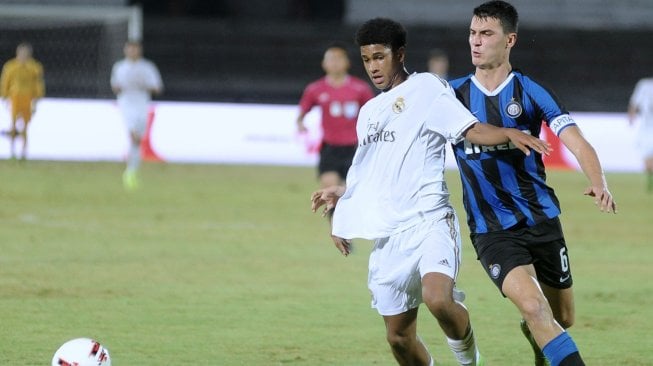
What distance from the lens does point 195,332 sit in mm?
8617

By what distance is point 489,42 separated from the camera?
660 centimetres

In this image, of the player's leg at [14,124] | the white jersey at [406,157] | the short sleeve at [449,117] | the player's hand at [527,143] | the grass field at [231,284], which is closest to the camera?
the player's hand at [527,143]

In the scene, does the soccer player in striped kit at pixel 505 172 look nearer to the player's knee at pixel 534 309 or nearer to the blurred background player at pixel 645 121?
the player's knee at pixel 534 309

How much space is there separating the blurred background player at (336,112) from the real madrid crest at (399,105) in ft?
25.6

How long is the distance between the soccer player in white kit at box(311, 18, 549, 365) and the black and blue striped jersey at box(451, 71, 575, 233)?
221 millimetres

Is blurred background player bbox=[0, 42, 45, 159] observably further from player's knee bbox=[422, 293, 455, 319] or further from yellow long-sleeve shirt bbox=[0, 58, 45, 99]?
player's knee bbox=[422, 293, 455, 319]

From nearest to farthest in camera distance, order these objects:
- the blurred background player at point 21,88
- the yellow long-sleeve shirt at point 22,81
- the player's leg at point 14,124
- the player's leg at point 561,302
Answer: the player's leg at point 561,302, the player's leg at point 14,124, the blurred background player at point 21,88, the yellow long-sleeve shirt at point 22,81

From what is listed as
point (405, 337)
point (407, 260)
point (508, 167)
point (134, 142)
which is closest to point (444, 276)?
point (407, 260)

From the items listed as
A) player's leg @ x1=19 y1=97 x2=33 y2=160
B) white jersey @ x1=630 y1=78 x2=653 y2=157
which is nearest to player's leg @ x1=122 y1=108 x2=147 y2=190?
player's leg @ x1=19 y1=97 x2=33 y2=160

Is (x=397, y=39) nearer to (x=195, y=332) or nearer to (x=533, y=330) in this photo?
(x=533, y=330)

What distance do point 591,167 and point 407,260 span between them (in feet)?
3.53

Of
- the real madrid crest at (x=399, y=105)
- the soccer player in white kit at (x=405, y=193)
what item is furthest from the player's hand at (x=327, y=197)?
the real madrid crest at (x=399, y=105)

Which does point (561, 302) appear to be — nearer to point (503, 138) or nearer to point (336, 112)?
point (503, 138)

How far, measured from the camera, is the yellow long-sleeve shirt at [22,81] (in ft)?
84.3
